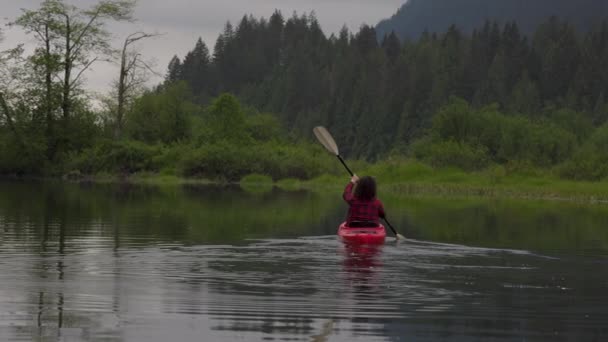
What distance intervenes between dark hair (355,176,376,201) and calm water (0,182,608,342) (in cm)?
100

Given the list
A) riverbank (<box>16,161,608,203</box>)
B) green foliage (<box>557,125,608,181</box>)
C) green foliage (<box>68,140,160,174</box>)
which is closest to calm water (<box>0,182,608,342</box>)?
riverbank (<box>16,161,608,203</box>)

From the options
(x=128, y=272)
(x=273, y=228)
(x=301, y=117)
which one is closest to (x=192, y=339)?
(x=128, y=272)

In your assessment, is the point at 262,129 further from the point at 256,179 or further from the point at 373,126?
the point at 373,126

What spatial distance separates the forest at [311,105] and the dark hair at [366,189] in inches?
1375

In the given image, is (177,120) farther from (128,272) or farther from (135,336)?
(135,336)

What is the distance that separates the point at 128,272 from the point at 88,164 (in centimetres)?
5092

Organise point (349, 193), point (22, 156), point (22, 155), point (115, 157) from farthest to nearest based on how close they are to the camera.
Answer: point (22, 156) < point (22, 155) < point (115, 157) < point (349, 193)

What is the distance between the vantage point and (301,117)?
135875 millimetres

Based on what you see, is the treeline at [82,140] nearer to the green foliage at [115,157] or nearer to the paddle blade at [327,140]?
the green foliage at [115,157]

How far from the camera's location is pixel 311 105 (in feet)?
462

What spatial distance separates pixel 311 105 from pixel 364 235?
399 ft

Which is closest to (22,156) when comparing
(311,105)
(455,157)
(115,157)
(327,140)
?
(115,157)

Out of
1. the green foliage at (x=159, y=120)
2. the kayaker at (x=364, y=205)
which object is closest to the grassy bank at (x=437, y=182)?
the green foliage at (x=159, y=120)

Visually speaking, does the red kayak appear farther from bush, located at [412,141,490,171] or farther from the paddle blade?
bush, located at [412,141,490,171]
